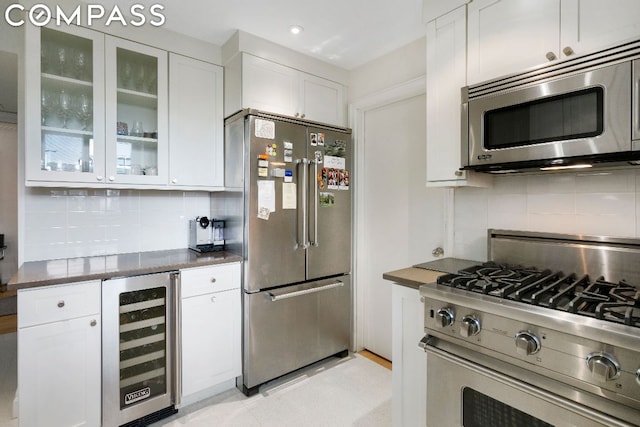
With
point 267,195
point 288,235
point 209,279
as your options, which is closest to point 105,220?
point 209,279

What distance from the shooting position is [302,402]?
2154mm

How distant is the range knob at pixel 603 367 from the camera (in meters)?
0.93

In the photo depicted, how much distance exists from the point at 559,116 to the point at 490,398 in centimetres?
119

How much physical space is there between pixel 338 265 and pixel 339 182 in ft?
2.33

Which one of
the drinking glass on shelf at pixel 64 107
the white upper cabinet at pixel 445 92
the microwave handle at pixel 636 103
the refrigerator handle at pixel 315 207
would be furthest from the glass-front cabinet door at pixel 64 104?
the microwave handle at pixel 636 103

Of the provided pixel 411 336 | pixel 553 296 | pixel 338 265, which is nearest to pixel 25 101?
pixel 338 265

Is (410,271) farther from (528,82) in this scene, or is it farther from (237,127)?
(237,127)

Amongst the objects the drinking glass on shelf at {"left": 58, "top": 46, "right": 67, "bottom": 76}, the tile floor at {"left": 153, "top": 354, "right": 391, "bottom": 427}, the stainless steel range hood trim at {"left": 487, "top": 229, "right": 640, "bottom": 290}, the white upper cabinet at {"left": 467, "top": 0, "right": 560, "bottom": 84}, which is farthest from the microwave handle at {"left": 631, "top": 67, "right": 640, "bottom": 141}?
the drinking glass on shelf at {"left": 58, "top": 46, "right": 67, "bottom": 76}

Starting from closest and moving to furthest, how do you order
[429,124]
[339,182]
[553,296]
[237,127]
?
[553,296] < [429,124] < [237,127] < [339,182]

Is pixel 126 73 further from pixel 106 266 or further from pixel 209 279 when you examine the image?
pixel 209 279

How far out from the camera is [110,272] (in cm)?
175

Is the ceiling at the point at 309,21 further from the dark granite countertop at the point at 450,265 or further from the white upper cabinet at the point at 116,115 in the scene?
the dark granite countertop at the point at 450,265

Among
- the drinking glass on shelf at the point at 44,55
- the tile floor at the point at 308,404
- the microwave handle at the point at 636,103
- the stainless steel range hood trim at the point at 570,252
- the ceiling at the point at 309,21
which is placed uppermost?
the ceiling at the point at 309,21

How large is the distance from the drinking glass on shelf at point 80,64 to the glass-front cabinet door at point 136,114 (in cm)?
13
